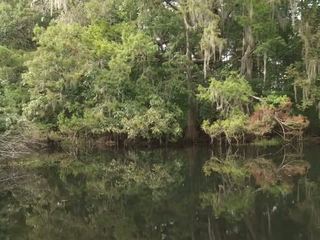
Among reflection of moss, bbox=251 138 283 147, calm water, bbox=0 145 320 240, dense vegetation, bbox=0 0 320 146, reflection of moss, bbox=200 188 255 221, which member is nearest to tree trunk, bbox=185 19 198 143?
dense vegetation, bbox=0 0 320 146

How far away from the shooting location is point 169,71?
20.8 metres

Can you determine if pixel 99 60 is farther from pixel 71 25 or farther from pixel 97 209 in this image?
pixel 97 209

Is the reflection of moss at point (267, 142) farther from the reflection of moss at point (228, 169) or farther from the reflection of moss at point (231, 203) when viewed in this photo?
the reflection of moss at point (231, 203)

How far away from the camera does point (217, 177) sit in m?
12.2

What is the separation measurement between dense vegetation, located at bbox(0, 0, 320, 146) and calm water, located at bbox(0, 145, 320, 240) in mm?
3793

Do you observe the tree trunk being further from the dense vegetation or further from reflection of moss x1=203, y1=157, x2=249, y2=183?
reflection of moss x1=203, y1=157, x2=249, y2=183

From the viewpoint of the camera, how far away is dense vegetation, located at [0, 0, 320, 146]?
19.5 m

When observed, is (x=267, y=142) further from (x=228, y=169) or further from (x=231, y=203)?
(x=231, y=203)

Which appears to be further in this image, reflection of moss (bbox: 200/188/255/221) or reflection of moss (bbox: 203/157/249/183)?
reflection of moss (bbox: 203/157/249/183)

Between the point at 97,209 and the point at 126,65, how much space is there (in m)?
11.4

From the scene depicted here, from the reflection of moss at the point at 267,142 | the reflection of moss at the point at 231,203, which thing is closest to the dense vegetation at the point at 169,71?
the reflection of moss at the point at 267,142

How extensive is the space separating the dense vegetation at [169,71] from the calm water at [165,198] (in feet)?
12.4

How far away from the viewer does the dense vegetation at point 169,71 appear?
19547 millimetres

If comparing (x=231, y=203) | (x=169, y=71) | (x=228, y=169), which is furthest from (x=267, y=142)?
(x=231, y=203)
